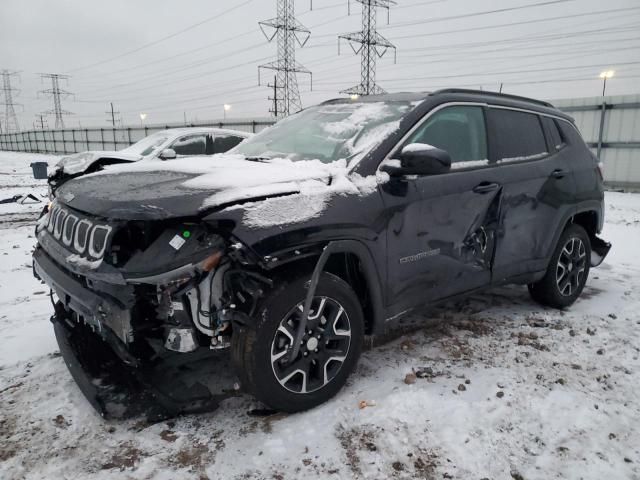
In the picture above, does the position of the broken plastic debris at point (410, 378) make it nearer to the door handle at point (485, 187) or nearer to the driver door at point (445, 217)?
the driver door at point (445, 217)


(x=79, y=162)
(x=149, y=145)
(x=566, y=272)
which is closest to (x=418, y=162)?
(x=566, y=272)

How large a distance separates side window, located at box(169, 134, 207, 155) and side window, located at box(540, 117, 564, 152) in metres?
6.44

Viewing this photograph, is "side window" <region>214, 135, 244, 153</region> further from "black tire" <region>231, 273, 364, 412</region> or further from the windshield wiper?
"black tire" <region>231, 273, 364, 412</region>

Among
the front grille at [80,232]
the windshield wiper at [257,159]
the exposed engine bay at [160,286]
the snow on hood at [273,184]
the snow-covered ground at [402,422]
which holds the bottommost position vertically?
the snow-covered ground at [402,422]

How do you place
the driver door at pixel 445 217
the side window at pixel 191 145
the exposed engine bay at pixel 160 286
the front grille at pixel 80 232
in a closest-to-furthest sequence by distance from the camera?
the exposed engine bay at pixel 160 286 < the front grille at pixel 80 232 < the driver door at pixel 445 217 < the side window at pixel 191 145

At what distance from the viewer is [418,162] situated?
2656 millimetres

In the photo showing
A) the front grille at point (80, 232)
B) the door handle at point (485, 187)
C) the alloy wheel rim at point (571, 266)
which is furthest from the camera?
the alloy wheel rim at point (571, 266)

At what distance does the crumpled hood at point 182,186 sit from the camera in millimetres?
2182

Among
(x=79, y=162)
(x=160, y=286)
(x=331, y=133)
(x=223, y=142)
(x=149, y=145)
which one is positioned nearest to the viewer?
(x=160, y=286)

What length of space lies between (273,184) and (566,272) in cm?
306

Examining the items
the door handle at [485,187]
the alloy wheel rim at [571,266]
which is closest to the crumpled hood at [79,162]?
the door handle at [485,187]

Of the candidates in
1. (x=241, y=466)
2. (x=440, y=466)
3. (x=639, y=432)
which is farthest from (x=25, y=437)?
(x=639, y=432)

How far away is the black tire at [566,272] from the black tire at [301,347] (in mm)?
2248

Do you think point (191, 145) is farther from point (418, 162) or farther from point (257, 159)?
point (418, 162)
